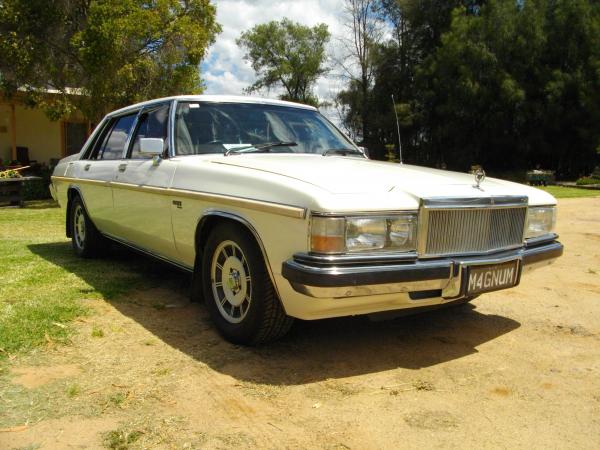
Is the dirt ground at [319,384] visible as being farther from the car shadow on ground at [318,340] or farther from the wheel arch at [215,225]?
the wheel arch at [215,225]

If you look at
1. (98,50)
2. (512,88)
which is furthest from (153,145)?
(512,88)

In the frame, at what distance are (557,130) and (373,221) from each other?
2664cm

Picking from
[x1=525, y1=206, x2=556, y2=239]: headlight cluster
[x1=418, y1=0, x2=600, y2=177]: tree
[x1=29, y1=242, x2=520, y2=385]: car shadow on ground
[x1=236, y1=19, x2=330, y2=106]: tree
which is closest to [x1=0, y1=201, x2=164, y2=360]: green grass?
[x1=29, y1=242, x2=520, y2=385]: car shadow on ground

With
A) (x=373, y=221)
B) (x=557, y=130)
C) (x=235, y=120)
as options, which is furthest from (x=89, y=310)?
(x=557, y=130)

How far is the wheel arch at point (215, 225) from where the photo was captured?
9.89 feet

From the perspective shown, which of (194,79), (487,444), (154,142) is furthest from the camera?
(194,79)

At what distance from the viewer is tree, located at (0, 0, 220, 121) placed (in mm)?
11164

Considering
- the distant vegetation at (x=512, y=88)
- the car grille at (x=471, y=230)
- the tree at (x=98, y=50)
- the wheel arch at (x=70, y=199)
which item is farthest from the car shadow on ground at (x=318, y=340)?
the distant vegetation at (x=512, y=88)

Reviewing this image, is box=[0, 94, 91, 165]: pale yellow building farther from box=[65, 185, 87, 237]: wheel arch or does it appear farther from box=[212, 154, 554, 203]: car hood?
box=[212, 154, 554, 203]: car hood

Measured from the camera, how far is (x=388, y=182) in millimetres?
3043

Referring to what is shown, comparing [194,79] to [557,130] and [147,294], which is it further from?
[557,130]

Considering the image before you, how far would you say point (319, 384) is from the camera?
2.88m

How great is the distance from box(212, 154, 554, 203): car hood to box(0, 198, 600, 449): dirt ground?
0.99 metres

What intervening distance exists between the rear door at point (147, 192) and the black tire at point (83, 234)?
2.76ft
